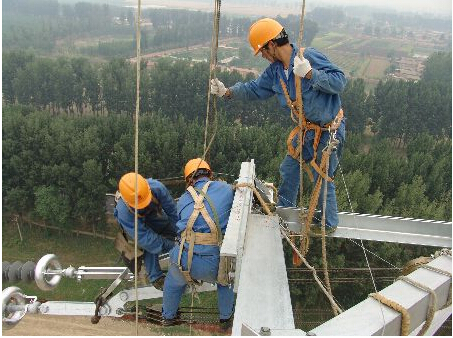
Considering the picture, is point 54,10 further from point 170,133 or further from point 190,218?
point 190,218

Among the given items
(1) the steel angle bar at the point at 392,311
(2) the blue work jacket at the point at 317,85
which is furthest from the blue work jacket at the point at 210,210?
(1) the steel angle bar at the point at 392,311

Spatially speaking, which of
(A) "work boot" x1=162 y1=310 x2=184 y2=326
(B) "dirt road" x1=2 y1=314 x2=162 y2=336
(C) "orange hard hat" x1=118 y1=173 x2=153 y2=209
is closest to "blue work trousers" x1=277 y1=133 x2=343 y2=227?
(C) "orange hard hat" x1=118 y1=173 x2=153 y2=209

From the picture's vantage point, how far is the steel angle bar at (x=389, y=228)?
4559mm

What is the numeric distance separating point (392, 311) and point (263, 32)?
333 cm

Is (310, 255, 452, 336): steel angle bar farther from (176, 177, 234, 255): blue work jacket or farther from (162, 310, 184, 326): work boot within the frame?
(162, 310, 184, 326): work boot

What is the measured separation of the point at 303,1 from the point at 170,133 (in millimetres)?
20896

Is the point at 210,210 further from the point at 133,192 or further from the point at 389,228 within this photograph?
the point at 389,228

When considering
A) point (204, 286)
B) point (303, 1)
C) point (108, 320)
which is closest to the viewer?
point (303, 1)

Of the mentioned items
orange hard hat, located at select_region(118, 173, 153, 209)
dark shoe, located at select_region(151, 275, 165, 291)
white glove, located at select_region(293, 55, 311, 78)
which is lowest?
dark shoe, located at select_region(151, 275, 165, 291)

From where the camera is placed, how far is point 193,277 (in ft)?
16.0

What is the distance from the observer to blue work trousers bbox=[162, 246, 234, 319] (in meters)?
4.69

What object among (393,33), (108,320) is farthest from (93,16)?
(108,320)

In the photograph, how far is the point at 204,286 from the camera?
5.62 m

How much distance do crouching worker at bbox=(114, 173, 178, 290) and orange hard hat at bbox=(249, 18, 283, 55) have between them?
2.00 meters
